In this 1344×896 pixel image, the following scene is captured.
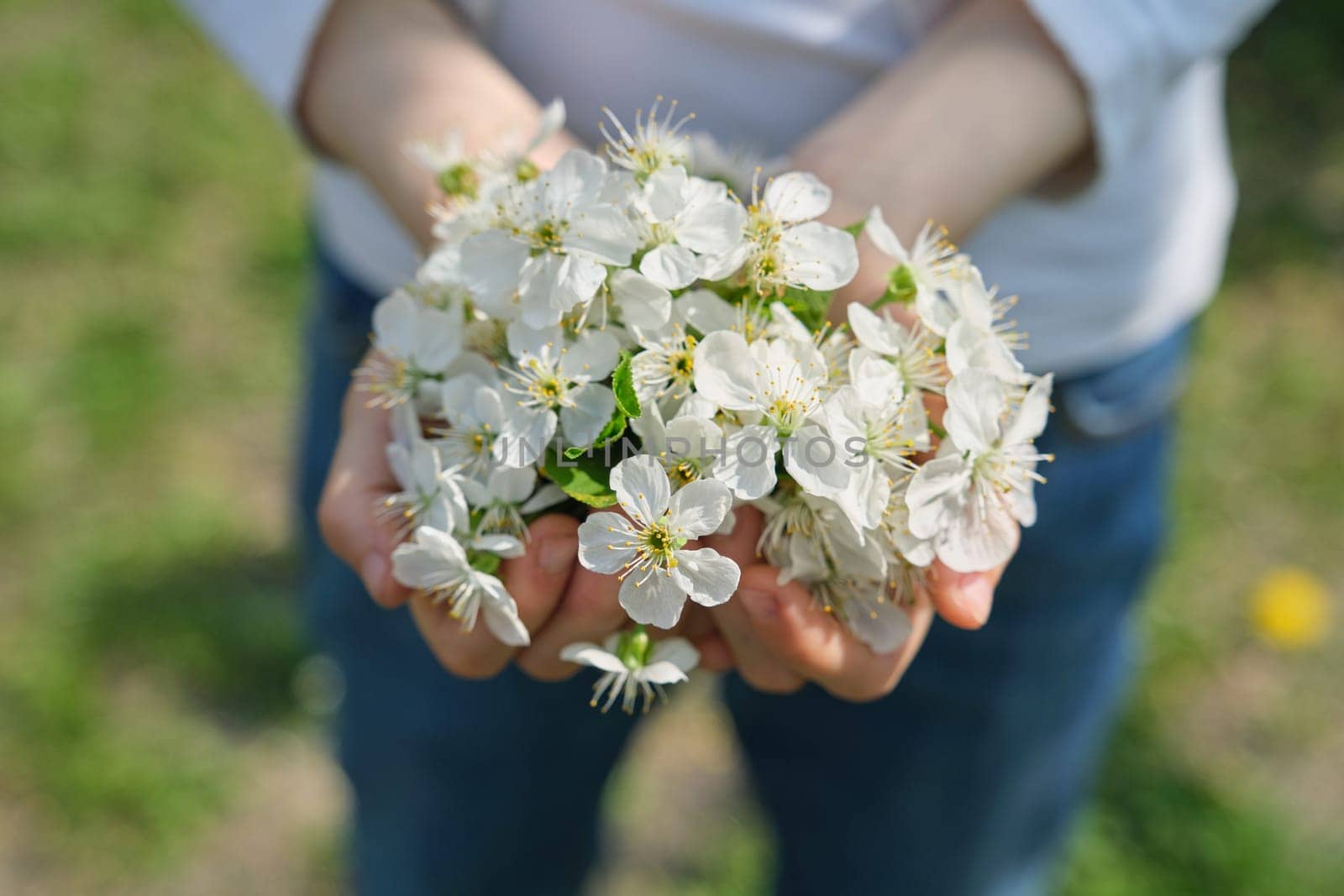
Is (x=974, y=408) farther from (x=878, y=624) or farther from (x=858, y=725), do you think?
(x=858, y=725)

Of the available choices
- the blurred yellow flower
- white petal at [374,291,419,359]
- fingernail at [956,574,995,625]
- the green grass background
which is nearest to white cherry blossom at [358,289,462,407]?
white petal at [374,291,419,359]


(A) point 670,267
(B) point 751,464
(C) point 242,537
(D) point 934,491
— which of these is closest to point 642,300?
(A) point 670,267

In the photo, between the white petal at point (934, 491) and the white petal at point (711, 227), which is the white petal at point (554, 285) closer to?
the white petal at point (711, 227)

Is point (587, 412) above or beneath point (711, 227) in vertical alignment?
beneath

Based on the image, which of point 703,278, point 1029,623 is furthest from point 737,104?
point 1029,623

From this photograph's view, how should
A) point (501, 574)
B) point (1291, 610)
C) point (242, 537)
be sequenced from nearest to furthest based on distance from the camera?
point (501, 574), point (1291, 610), point (242, 537)

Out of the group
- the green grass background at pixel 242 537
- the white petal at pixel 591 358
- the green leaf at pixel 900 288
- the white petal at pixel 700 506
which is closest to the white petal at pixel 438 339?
the white petal at pixel 591 358
